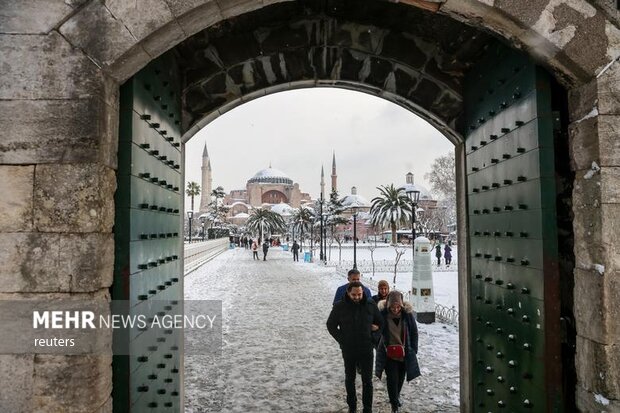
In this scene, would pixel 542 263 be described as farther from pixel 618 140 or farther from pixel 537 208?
pixel 618 140

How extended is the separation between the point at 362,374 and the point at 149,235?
282 centimetres

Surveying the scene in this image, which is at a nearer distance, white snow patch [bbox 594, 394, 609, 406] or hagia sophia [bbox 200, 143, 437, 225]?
white snow patch [bbox 594, 394, 609, 406]

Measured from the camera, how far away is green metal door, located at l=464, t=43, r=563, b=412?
2545 mm

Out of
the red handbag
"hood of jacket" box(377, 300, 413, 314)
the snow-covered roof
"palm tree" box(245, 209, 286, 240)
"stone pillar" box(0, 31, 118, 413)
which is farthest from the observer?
the snow-covered roof

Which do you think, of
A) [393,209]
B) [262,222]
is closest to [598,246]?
[393,209]

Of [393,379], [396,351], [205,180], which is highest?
[205,180]

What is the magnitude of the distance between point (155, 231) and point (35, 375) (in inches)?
48.1

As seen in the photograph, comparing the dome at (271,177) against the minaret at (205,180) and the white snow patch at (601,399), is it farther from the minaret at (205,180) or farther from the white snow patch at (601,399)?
the white snow patch at (601,399)

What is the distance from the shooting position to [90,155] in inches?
92.0

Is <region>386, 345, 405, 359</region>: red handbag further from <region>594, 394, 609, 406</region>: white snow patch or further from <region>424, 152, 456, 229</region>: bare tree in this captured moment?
<region>424, 152, 456, 229</region>: bare tree

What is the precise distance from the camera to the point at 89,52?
237 cm

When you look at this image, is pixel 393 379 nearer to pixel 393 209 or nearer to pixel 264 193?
pixel 393 209

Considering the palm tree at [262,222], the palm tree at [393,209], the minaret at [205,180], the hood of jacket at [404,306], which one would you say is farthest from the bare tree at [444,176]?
the minaret at [205,180]

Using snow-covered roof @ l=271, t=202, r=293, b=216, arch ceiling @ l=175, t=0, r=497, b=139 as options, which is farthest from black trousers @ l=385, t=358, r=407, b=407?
snow-covered roof @ l=271, t=202, r=293, b=216
